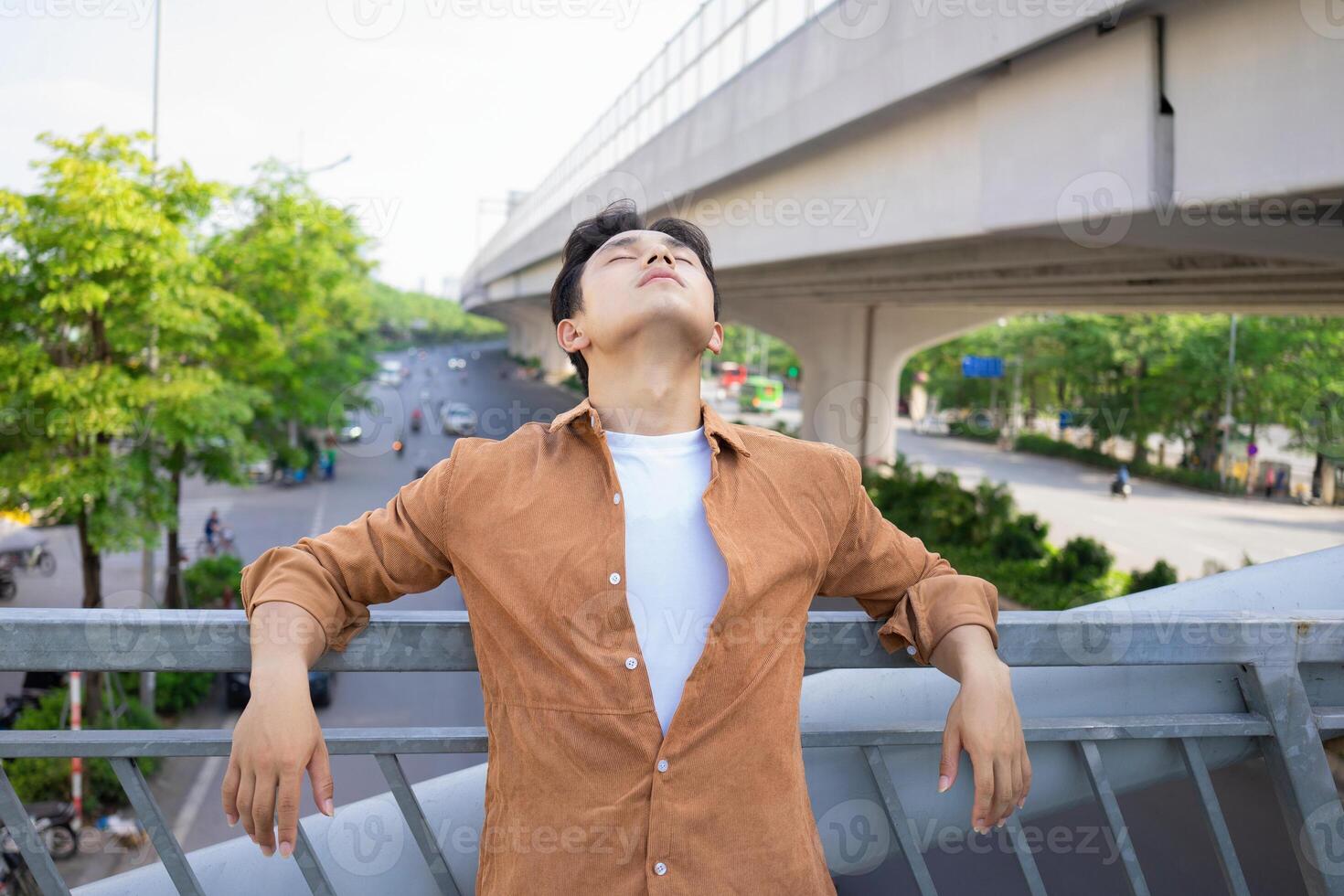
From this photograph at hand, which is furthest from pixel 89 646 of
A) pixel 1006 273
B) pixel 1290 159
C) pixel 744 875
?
pixel 1006 273

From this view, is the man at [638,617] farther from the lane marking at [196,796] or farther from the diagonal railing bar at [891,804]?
the lane marking at [196,796]

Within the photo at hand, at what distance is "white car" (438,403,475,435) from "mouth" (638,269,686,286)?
35.7 metres

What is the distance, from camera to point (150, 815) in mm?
1954

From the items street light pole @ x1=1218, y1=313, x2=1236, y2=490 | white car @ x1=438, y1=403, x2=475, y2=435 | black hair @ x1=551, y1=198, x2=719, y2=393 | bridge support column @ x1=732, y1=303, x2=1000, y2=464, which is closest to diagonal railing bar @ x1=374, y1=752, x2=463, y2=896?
black hair @ x1=551, y1=198, x2=719, y2=393

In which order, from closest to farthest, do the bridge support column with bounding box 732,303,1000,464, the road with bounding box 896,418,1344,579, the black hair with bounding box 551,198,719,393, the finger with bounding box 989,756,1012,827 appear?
the finger with bounding box 989,756,1012,827
the black hair with bounding box 551,198,719,393
the road with bounding box 896,418,1344,579
the bridge support column with bounding box 732,303,1000,464

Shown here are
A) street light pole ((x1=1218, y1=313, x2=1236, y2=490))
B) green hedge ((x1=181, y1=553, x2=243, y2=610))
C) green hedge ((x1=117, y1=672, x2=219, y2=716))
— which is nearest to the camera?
green hedge ((x1=117, y1=672, x2=219, y2=716))

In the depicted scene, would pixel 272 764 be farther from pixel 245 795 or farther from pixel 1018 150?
pixel 1018 150

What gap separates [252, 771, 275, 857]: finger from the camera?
1.80 m

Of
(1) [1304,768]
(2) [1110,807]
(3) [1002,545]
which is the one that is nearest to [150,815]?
(2) [1110,807]

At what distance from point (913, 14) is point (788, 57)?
284cm

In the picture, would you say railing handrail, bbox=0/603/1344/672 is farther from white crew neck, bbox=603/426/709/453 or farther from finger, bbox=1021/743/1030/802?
white crew neck, bbox=603/426/709/453

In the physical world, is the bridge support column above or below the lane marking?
above

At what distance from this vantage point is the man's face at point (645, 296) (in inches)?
85.3

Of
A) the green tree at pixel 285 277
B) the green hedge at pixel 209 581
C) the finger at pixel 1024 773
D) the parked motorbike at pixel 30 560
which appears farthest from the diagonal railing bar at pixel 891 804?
the parked motorbike at pixel 30 560
